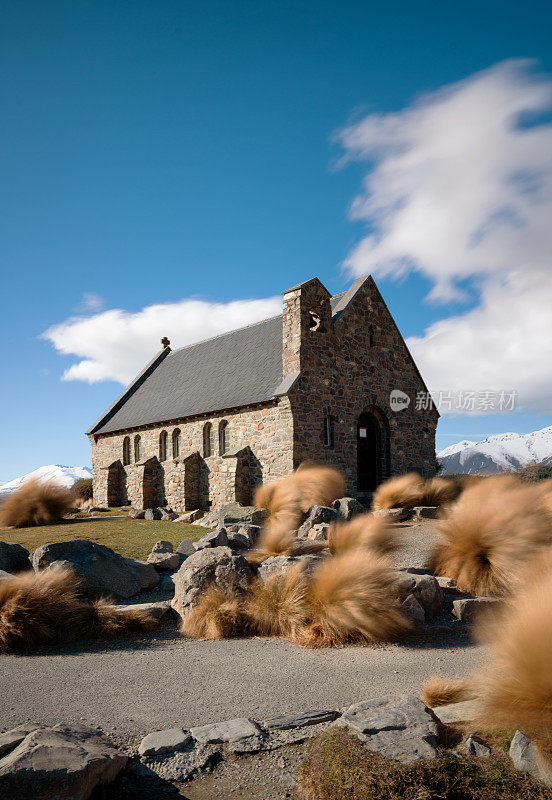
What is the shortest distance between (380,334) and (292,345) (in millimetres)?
4744

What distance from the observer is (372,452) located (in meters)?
22.6

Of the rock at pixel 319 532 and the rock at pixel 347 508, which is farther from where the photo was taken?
the rock at pixel 347 508

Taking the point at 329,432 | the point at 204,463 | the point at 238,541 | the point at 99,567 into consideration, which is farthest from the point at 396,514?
the point at 204,463

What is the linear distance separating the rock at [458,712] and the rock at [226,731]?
1.44 m

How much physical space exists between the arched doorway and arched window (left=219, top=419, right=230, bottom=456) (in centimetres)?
522

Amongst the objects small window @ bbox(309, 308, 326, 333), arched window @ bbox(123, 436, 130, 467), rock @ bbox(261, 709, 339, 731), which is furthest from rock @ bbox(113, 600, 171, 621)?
arched window @ bbox(123, 436, 130, 467)

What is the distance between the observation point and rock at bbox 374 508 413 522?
48.4ft

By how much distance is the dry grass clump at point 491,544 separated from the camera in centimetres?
806

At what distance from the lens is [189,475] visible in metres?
23.1

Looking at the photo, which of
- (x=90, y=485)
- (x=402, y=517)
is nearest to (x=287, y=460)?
(x=402, y=517)

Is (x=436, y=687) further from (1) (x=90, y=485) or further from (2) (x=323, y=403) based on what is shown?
(1) (x=90, y=485)

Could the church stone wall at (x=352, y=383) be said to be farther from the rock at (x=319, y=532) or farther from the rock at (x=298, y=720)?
the rock at (x=298, y=720)

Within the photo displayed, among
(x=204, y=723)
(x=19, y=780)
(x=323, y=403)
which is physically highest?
(x=323, y=403)

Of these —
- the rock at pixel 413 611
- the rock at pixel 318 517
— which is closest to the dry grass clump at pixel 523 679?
the rock at pixel 413 611
